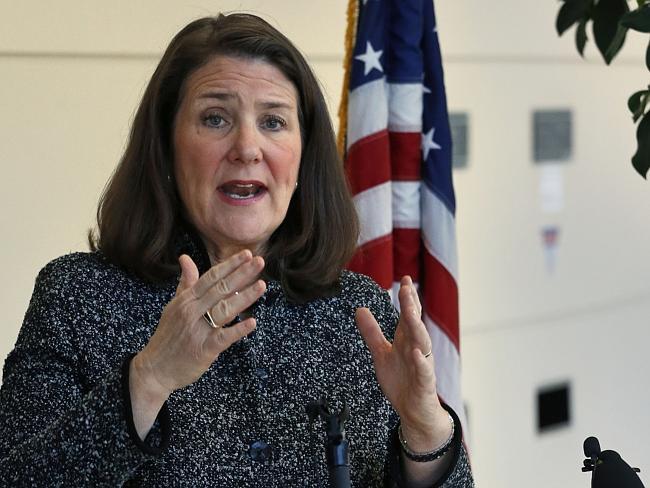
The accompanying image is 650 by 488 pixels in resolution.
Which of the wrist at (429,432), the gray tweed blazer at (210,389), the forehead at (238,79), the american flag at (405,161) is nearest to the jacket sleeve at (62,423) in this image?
the gray tweed blazer at (210,389)

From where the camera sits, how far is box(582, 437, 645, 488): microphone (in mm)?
1370

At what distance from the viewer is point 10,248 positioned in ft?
9.94

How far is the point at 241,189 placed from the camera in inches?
78.4

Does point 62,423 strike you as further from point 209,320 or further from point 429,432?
point 429,432

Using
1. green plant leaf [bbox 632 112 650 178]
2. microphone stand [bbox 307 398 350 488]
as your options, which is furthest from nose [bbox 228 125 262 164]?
green plant leaf [bbox 632 112 650 178]

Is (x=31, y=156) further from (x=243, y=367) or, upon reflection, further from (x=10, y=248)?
(x=243, y=367)

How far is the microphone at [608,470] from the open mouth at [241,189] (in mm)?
817

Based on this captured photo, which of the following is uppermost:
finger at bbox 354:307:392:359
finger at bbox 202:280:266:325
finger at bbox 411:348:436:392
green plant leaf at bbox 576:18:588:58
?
green plant leaf at bbox 576:18:588:58

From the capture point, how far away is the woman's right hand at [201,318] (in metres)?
1.51

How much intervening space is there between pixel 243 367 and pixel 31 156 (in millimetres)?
1331

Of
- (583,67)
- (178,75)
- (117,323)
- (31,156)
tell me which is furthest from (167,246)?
(583,67)

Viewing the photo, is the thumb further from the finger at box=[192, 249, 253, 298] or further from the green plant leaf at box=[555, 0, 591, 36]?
the green plant leaf at box=[555, 0, 591, 36]

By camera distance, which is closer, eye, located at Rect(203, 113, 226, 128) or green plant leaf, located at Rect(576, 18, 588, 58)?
eye, located at Rect(203, 113, 226, 128)

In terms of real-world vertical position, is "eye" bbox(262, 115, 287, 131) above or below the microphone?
above
